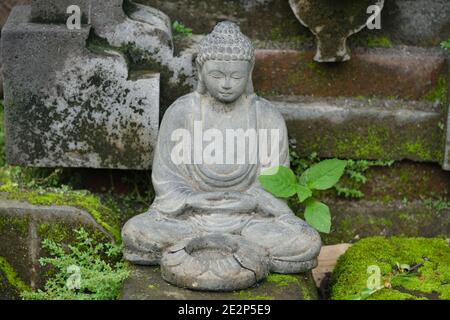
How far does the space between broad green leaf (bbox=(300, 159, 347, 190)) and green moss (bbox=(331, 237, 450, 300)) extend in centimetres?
48

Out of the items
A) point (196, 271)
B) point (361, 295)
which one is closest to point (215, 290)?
point (196, 271)

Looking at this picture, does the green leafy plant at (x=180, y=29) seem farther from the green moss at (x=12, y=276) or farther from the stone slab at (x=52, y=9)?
the green moss at (x=12, y=276)

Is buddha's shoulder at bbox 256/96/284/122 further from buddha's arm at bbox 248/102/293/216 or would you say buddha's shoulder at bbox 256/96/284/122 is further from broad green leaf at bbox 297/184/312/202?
broad green leaf at bbox 297/184/312/202

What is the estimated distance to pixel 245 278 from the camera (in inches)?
211

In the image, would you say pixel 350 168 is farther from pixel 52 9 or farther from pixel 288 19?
pixel 52 9

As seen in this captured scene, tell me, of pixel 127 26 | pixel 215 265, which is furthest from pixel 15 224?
pixel 127 26

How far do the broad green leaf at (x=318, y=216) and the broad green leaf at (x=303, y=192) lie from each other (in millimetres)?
118

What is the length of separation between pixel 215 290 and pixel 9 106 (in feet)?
→ 6.63

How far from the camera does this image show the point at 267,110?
19.9 ft

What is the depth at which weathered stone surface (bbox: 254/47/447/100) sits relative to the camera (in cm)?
661

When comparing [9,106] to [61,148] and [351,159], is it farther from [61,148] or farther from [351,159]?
[351,159]

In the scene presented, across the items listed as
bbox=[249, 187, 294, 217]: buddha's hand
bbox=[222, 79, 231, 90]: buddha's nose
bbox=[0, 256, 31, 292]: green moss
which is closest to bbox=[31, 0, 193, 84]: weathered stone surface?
bbox=[222, 79, 231, 90]: buddha's nose

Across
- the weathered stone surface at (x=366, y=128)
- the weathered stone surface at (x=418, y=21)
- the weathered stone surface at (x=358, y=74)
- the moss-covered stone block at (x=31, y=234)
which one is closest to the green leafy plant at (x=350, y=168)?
the weathered stone surface at (x=366, y=128)

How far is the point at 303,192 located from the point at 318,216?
0.19 m
